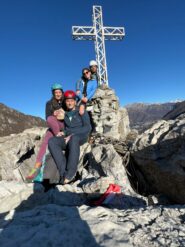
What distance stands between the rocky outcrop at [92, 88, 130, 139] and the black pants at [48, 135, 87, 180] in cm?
948

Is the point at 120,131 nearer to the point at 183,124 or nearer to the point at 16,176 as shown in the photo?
the point at 16,176

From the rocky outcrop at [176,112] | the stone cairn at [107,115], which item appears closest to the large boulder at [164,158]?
the rocky outcrop at [176,112]

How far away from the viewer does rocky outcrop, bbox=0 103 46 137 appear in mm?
86613

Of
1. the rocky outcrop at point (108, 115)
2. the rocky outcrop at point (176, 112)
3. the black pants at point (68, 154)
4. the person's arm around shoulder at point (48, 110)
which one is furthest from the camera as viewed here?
the rocky outcrop at point (108, 115)

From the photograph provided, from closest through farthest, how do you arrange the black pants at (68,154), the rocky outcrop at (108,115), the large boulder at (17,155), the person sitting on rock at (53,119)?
the black pants at (68,154), the person sitting on rock at (53,119), the large boulder at (17,155), the rocky outcrop at (108,115)

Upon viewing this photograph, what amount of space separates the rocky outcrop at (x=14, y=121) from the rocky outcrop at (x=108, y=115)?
220 ft

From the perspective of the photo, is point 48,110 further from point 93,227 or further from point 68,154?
point 93,227

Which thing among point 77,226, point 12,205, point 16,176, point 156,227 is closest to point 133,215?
point 156,227

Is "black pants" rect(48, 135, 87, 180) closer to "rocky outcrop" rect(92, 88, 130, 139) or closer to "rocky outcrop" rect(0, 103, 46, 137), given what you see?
"rocky outcrop" rect(92, 88, 130, 139)

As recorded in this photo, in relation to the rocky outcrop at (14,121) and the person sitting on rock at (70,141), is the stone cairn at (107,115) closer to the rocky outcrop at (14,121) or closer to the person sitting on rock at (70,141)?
the person sitting on rock at (70,141)

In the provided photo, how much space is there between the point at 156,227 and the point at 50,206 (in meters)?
1.96

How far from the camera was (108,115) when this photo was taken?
1819 centimetres

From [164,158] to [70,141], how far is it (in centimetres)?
349

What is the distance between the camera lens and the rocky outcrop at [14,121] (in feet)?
284
